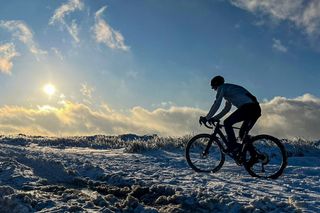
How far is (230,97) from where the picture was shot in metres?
13.6

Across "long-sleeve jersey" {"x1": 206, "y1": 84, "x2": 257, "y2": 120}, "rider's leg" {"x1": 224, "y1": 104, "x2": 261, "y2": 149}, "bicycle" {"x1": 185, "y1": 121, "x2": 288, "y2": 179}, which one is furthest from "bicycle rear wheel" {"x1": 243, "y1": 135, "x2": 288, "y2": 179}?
"long-sleeve jersey" {"x1": 206, "y1": 84, "x2": 257, "y2": 120}

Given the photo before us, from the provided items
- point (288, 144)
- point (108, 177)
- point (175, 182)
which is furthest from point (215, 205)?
point (288, 144)

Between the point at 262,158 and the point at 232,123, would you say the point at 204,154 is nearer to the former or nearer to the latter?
the point at 232,123

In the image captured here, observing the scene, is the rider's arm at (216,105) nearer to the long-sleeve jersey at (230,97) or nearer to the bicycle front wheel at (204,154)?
the long-sleeve jersey at (230,97)

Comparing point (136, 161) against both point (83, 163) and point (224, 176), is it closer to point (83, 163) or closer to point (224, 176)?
point (83, 163)

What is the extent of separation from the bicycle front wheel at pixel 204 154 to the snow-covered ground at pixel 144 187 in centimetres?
32

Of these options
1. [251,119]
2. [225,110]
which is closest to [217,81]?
[225,110]

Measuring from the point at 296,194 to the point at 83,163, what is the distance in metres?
8.23

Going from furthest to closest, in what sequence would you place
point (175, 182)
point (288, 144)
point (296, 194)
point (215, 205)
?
point (288, 144) → point (175, 182) → point (296, 194) → point (215, 205)

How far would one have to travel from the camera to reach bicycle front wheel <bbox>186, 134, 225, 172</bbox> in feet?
47.6

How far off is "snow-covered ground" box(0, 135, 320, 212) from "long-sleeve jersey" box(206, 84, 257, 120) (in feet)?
6.16

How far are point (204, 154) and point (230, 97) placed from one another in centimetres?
222

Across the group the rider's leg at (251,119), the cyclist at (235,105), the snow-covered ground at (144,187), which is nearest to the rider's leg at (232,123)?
the cyclist at (235,105)

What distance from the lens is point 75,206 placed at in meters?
9.95
